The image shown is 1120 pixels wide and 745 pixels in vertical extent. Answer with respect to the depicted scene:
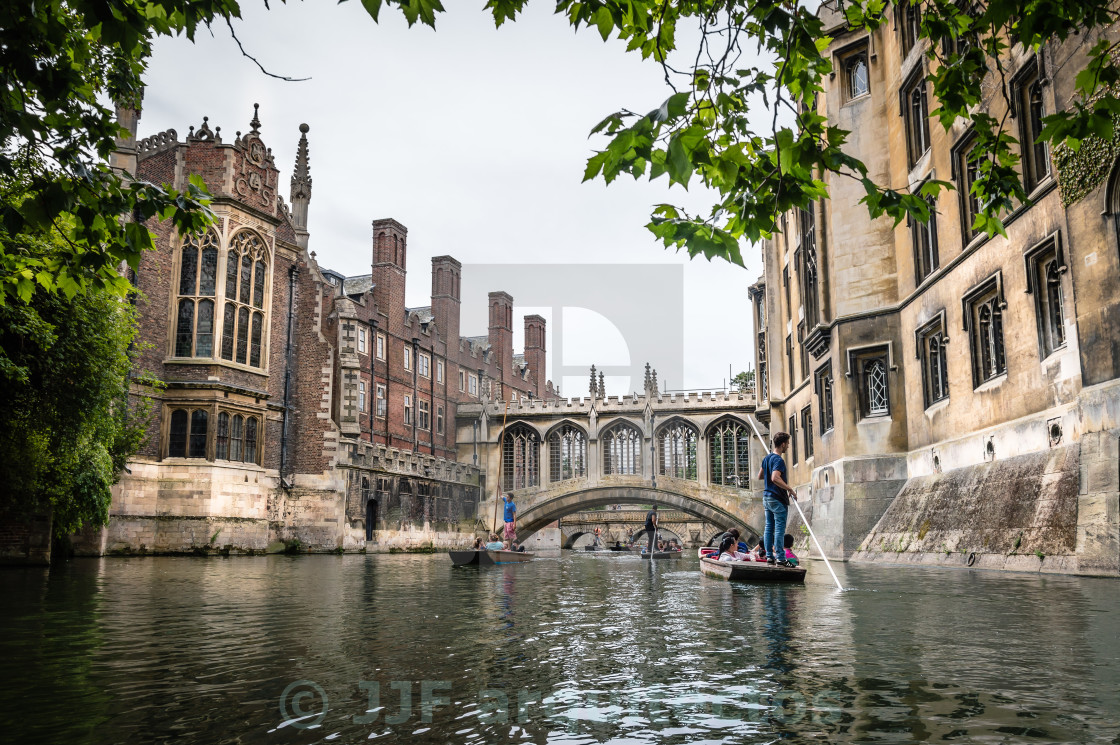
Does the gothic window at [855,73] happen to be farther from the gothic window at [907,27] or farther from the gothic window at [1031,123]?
the gothic window at [1031,123]

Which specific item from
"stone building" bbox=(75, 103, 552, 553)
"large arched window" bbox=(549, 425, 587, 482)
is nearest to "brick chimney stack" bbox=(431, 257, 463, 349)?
"stone building" bbox=(75, 103, 552, 553)

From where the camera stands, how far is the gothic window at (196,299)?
1026 inches

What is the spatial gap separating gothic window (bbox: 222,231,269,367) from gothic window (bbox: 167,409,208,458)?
2103 millimetres

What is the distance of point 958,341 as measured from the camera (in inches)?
591

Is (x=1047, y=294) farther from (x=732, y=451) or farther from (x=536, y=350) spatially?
(x=536, y=350)

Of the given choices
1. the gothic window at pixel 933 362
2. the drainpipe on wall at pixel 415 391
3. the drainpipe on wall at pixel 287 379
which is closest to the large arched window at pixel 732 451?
the drainpipe on wall at pixel 415 391

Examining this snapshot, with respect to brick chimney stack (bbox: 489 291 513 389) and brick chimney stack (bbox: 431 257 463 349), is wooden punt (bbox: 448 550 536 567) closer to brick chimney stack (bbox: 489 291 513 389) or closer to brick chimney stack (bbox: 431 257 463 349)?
brick chimney stack (bbox: 431 257 463 349)

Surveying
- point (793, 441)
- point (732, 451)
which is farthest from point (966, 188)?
point (732, 451)

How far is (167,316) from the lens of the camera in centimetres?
2584

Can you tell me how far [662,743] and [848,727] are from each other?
2.26 ft

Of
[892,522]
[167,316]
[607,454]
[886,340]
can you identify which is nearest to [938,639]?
[892,522]

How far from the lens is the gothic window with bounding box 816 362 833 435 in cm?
2047

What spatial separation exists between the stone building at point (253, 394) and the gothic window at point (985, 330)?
52.5ft

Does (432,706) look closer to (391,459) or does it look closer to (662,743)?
(662,743)
